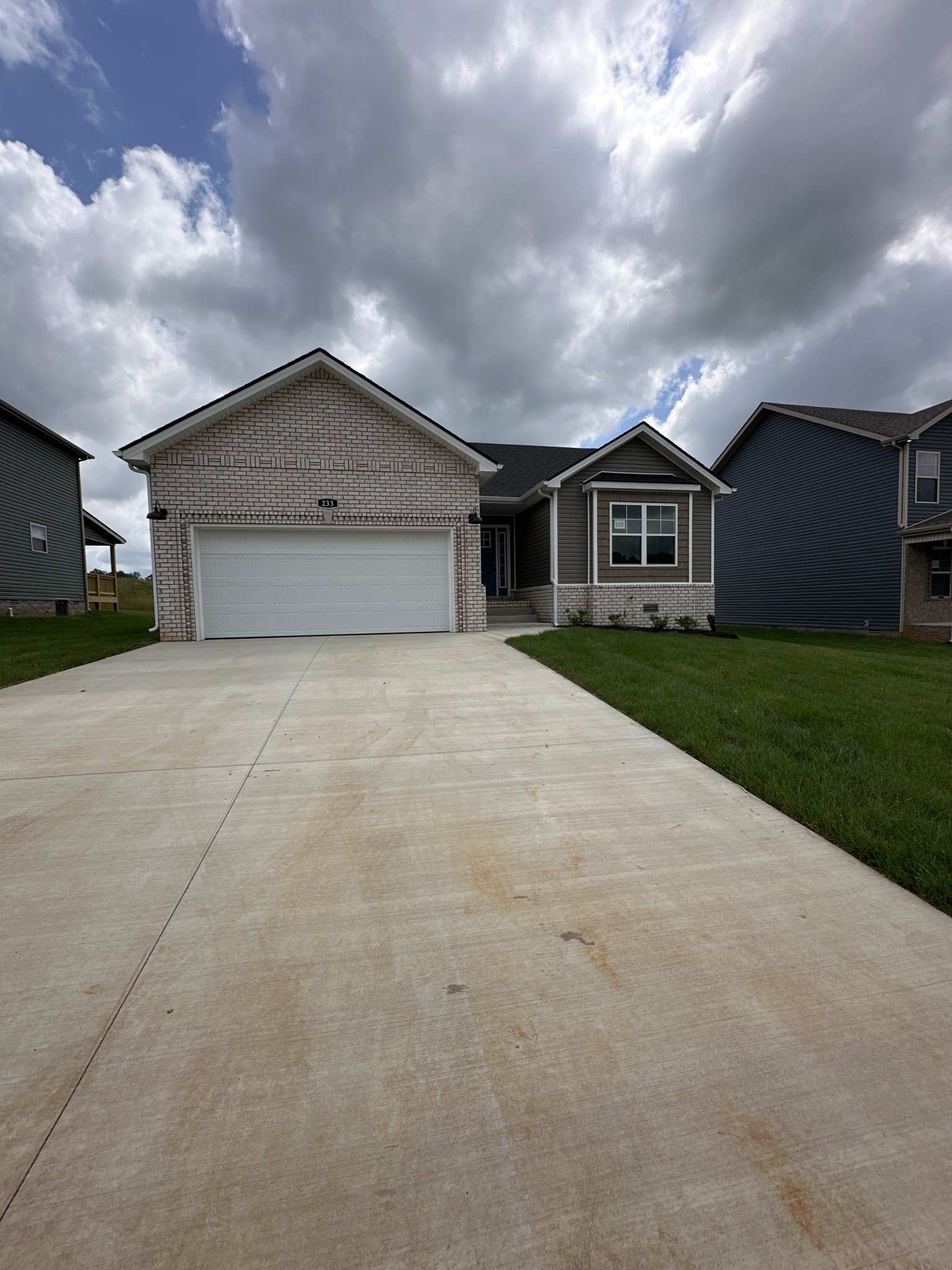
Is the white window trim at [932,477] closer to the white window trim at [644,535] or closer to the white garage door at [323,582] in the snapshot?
the white window trim at [644,535]

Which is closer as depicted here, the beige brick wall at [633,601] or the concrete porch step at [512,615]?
the beige brick wall at [633,601]

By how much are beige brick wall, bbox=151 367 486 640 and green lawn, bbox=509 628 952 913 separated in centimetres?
397

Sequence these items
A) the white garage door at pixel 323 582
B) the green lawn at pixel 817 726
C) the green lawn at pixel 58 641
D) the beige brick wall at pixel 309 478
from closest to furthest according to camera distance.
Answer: the green lawn at pixel 817 726 < the green lawn at pixel 58 641 < the beige brick wall at pixel 309 478 < the white garage door at pixel 323 582

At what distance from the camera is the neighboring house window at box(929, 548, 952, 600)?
1600cm

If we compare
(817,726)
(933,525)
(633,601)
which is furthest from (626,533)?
(817,726)

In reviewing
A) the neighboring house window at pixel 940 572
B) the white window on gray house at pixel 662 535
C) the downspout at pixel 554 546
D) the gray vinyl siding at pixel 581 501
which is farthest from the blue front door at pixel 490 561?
the neighboring house window at pixel 940 572

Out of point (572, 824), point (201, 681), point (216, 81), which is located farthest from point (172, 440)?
point (572, 824)

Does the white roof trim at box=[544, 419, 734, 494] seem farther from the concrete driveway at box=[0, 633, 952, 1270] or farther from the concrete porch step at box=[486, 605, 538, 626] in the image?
the concrete driveway at box=[0, 633, 952, 1270]

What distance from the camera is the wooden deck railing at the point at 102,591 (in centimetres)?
2231

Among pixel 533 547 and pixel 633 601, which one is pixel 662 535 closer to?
pixel 633 601

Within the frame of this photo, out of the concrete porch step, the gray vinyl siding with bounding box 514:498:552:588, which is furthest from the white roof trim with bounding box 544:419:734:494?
the concrete porch step

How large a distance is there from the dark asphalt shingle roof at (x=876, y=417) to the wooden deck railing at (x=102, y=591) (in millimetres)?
26942

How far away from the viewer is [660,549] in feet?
45.0

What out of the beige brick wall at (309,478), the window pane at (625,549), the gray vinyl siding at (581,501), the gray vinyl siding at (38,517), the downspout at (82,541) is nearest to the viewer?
the beige brick wall at (309,478)
